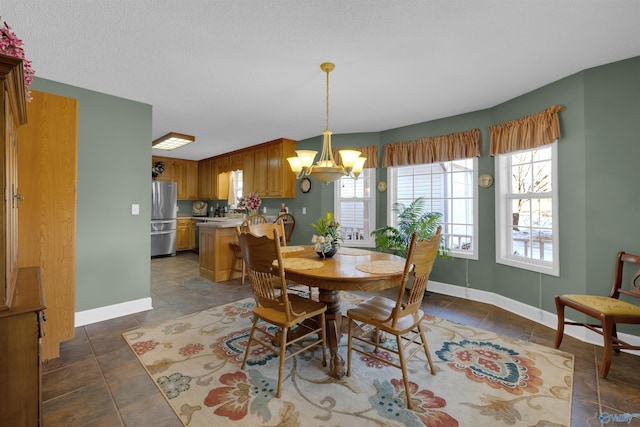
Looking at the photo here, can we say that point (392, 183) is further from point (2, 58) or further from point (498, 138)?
point (2, 58)

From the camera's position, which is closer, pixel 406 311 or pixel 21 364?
pixel 21 364

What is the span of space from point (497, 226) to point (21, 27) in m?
4.78

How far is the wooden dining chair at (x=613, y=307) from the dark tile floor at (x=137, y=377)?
144 millimetres

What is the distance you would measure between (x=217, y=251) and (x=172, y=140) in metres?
2.20

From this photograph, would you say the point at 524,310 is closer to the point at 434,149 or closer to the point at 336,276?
the point at 434,149

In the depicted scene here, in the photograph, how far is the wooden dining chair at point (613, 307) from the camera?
2012mm

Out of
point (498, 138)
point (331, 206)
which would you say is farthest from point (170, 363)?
point (498, 138)

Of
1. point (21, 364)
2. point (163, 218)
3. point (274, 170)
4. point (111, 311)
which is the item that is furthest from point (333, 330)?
point (163, 218)

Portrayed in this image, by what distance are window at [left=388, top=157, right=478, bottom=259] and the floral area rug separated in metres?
1.54

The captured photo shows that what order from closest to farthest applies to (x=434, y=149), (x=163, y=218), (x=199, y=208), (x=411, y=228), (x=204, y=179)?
(x=411, y=228) < (x=434, y=149) < (x=163, y=218) < (x=204, y=179) < (x=199, y=208)

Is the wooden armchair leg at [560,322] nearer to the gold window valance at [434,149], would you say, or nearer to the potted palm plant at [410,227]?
the potted palm plant at [410,227]

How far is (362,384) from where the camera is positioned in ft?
6.34

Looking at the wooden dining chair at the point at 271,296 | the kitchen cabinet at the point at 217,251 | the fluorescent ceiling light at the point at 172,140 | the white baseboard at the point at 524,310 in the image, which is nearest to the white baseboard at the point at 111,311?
the kitchen cabinet at the point at 217,251

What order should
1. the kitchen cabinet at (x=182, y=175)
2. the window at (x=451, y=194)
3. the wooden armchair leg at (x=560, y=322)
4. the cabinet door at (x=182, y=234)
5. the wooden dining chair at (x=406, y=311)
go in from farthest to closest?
the cabinet door at (x=182, y=234) < the kitchen cabinet at (x=182, y=175) < the window at (x=451, y=194) < the wooden armchair leg at (x=560, y=322) < the wooden dining chair at (x=406, y=311)
